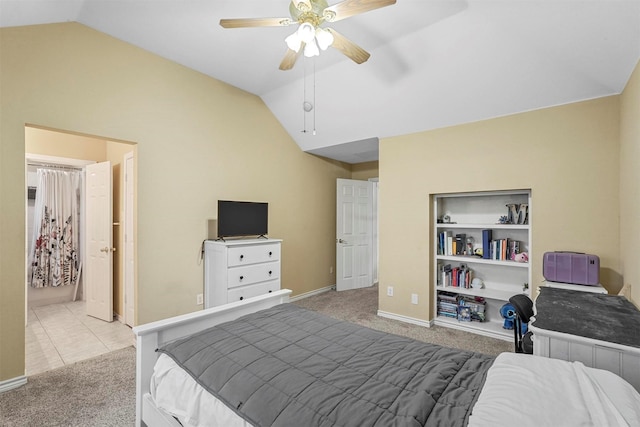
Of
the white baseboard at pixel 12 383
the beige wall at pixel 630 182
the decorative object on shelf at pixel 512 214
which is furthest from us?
the decorative object on shelf at pixel 512 214

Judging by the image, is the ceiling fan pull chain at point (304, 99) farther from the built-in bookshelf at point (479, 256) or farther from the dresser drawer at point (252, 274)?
the built-in bookshelf at point (479, 256)

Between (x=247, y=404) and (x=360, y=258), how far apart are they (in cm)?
443

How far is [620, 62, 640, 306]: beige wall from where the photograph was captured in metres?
1.96

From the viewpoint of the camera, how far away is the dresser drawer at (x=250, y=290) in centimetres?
312

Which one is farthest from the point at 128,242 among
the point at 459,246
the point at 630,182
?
the point at 630,182

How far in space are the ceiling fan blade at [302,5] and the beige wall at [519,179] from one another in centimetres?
227

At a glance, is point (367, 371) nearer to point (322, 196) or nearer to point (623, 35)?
point (623, 35)

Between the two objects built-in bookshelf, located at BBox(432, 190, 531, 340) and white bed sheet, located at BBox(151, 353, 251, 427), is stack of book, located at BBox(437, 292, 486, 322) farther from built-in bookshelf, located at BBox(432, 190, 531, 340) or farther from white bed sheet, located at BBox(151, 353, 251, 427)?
white bed sheet, located at BBox(151, 353, 251, 427)

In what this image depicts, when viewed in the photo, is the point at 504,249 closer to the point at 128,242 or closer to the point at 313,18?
the point at 313,18

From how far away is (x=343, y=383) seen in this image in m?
1.13

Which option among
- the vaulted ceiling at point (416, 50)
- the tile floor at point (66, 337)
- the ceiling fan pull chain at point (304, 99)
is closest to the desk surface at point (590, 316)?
the vaulted ceiling at point (416, 50)

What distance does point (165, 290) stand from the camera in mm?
3092

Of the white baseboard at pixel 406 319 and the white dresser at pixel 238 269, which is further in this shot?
the white baseboard at pixel 406 319

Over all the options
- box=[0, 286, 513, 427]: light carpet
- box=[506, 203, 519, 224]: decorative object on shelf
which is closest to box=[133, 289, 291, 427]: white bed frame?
box=[0, 286, 513, 427]: light carpet
